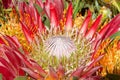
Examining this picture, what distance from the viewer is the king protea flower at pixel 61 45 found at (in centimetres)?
124

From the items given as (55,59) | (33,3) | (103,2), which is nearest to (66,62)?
(55,59)

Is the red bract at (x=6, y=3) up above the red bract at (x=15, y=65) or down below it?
above

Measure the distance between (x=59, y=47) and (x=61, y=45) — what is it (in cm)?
1

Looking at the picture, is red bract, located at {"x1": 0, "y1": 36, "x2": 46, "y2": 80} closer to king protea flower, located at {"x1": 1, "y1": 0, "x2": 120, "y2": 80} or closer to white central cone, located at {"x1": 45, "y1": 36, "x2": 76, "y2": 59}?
king protea flower, located at {"x1": 1, "y1": 0, "x2": 120, "y2": 80}

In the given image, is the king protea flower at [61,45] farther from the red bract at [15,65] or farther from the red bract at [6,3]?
the red bract at [6,3]

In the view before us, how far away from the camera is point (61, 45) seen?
1355mm

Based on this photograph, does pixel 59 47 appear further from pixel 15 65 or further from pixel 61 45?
pixel 15 65

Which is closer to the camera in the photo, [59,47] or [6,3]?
Result: [59,47]

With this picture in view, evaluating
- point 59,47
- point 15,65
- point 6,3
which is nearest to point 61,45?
point 59,47

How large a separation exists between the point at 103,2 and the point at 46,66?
62cm

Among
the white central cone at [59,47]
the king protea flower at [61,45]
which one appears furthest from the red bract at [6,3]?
the white central cone at [59,47]

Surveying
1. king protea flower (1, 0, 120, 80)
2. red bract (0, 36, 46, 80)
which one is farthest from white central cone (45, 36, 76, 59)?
red bract (0, 36, 46, 80)

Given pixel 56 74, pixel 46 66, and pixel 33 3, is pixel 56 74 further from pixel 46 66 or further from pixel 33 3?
pixel 33 3

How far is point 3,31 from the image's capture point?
160 centimetres
